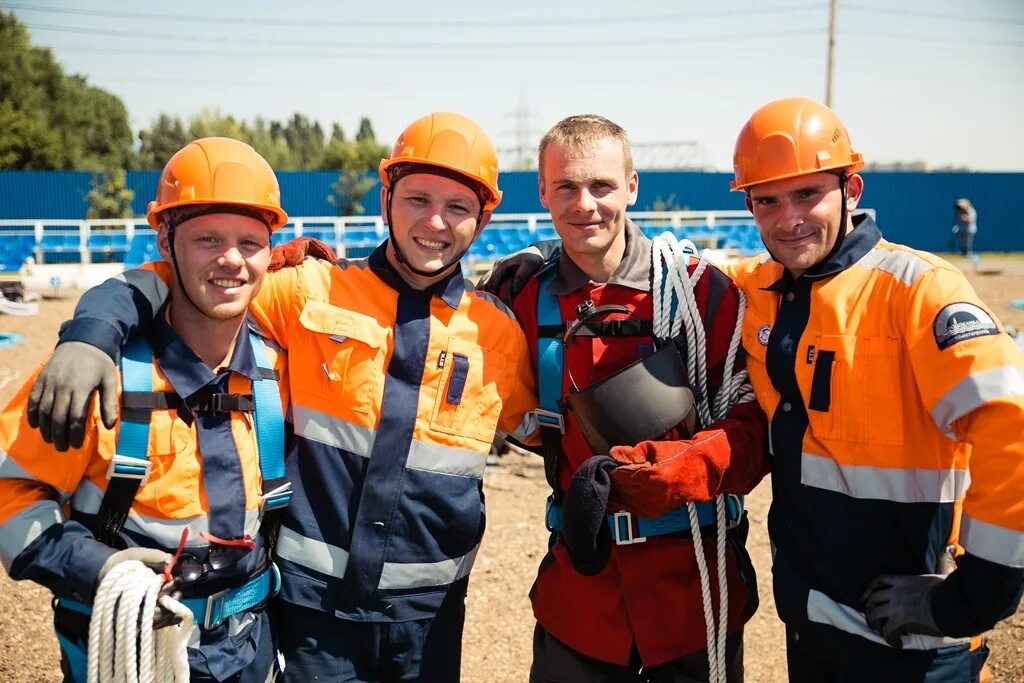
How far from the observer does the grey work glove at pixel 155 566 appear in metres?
2.21

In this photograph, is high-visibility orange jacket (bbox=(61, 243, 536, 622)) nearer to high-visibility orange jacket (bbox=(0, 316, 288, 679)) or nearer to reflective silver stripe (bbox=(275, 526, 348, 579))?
reflective silver stripe (bbox=(275, 526, 348, 579))

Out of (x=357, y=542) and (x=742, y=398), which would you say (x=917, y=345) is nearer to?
(x=742, y=398)

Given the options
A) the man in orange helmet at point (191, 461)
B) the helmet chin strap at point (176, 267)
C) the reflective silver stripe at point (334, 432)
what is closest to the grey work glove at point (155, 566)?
the man in orange helmet at point (191, 461)

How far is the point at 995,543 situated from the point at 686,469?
813 mm

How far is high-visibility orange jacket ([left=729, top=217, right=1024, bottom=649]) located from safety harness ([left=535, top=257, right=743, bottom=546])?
0.22 meters

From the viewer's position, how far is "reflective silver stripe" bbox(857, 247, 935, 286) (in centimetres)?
249

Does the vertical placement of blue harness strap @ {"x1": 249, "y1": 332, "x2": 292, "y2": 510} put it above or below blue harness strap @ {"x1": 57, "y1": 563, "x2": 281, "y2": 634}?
above

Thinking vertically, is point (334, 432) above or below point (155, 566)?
above

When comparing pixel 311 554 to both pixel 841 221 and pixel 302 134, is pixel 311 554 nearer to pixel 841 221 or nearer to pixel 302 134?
pixel 841 221

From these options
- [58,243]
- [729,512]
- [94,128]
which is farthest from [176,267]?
[94,128]

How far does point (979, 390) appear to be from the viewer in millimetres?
2225

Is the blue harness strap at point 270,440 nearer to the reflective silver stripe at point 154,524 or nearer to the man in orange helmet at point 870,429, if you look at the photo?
the reflective silver stripe at point 154,524

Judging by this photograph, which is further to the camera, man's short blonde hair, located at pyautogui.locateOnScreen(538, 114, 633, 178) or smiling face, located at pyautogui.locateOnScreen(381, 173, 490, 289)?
man's short blonde hair, located at pyautogui.locateOnScreen(538, 114, 633, 178)

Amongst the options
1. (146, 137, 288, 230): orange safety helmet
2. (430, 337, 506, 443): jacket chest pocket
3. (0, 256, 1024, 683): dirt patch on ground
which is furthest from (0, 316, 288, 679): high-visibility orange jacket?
(0, 256, 1024, 683): dirt patch on ground
